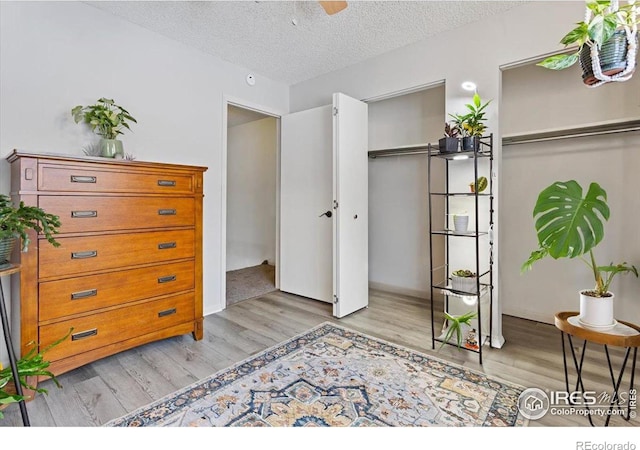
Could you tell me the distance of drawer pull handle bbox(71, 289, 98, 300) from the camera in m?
1.95

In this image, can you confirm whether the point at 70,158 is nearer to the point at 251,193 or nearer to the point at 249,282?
the point at 249,282

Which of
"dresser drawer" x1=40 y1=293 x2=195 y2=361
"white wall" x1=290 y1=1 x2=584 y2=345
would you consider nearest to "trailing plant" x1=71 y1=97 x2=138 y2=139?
"dresser drawer" x1=40 y1=293 x2=195 y2=361

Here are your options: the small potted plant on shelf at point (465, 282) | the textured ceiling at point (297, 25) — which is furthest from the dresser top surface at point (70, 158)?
the small potted plant on shelf at point (465, 282)

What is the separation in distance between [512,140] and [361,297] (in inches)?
80.5

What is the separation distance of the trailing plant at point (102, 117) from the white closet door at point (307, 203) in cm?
171

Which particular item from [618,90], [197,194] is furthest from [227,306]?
[618,90]

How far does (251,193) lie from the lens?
548 centimetres

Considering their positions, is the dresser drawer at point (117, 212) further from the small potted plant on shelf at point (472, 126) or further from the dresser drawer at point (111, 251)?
the small potted plant on shelf at point (472, 126)

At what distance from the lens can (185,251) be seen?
2.47 m

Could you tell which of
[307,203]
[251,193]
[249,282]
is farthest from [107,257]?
[251,193]

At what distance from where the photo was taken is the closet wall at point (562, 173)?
2.48m

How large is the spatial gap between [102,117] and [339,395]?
2459mm

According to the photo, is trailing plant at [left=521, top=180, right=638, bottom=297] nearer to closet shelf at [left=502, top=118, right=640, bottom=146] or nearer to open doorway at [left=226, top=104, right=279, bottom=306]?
closet shelf at [left=502, top=118, right=640, bottom=146]

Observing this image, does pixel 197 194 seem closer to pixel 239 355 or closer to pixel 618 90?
pixel 239 355
